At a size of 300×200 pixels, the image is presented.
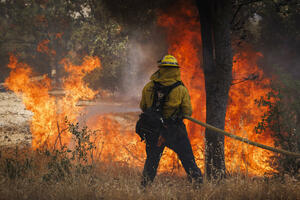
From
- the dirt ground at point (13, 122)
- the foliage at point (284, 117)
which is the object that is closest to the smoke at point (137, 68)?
the dirt ground at point (13, 122)

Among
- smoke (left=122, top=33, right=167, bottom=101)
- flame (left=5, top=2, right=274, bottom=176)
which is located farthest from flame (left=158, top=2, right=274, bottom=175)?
smoke (left=122, top=33, right=167, bottom=101)

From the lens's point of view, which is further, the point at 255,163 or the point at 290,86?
the point at 255,163

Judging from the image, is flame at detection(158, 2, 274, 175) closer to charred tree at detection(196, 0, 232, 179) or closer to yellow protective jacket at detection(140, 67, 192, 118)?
charred tree at detection(196, 0, 232, 179)

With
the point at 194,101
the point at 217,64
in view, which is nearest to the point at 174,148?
the point at 217,64

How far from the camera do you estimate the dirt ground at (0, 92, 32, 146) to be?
9.27 metres

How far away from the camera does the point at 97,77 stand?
64.8 ft

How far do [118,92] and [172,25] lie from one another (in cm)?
1783

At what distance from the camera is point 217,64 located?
486 centimetres

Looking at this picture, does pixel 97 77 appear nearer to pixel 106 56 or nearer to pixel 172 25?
pixel 106 56

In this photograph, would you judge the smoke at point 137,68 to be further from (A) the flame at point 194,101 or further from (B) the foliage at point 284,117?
(B) the foliage at point 284,117

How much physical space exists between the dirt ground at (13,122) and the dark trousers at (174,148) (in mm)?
4986

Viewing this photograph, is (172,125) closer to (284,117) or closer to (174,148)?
(174,148)

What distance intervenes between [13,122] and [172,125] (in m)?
10.9

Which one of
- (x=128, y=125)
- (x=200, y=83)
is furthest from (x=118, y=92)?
(x=200, y=83)
